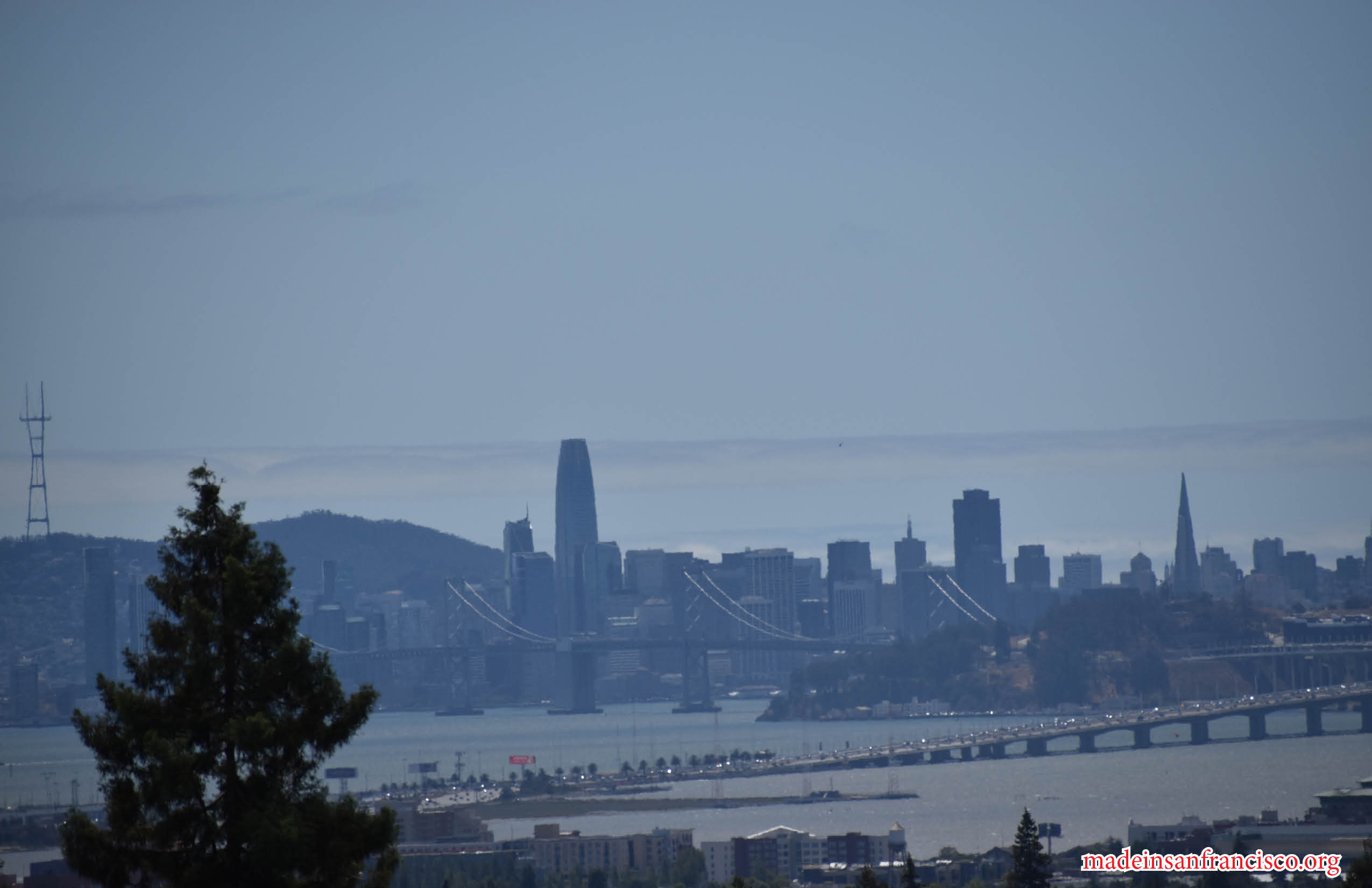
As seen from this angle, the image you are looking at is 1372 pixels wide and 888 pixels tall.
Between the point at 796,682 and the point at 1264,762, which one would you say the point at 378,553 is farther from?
the point at 1264,762

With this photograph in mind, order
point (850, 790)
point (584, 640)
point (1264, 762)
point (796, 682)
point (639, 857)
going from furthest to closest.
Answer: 1. point (584, 640)
2. point (796, 682)
3. point (1264, 762)
4. point (850, 790)
5. point (639, 857)

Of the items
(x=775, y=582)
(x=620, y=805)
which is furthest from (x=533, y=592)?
(x=620, y=805)

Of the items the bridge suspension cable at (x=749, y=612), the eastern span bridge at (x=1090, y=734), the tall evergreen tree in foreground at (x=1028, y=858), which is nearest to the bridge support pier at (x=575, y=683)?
the bridge suspension cable at (x=749, y=612)

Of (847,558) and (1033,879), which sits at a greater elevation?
(847,558)

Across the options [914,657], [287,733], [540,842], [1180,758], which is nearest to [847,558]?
[914,657]

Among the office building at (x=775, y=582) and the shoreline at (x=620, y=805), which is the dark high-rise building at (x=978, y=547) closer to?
the office building at (x=775, y=582)

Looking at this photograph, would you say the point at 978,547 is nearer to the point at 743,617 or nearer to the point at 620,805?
the point at 743,617
